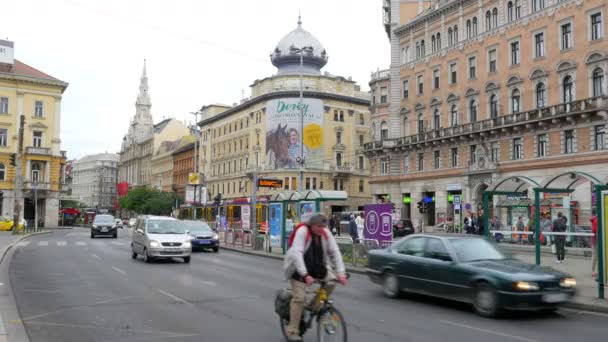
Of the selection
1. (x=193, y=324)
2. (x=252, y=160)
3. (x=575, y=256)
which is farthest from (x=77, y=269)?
(x=252, y=160)

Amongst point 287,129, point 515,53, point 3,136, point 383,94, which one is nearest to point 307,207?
point 515,53

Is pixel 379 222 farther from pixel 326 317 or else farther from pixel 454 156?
pixel 454 156

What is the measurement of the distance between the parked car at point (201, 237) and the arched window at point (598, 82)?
27.1 meters

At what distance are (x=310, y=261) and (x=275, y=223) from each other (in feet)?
65.6

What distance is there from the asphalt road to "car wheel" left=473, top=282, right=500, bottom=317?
0.24m

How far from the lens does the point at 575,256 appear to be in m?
14.9

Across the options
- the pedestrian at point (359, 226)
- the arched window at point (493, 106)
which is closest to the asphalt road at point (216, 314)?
the pedestrian at point (359, 226)

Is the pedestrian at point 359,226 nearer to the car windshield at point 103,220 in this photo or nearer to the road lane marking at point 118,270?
the road lane marking at point 118,270

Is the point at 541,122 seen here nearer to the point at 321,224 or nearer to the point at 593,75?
the point at 593,75

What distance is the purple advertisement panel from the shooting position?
64.0 ft

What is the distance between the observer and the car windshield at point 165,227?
21781 mm

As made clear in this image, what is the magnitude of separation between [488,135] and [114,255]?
32.4 meters

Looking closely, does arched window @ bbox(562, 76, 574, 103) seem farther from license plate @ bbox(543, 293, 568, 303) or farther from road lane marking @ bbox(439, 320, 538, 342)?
road lane marking @ bbox(439, 320, 538, 342)

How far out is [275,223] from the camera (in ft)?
89.5
